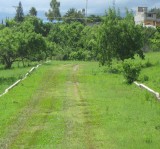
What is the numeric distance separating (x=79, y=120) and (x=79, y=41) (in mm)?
78415

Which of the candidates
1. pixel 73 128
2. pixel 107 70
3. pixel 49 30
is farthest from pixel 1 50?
pixel 49 30

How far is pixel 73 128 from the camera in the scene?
47.0 feet

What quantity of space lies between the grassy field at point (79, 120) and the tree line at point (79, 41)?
31.7 ft

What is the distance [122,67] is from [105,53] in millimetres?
12177

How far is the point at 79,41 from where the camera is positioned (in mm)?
93750

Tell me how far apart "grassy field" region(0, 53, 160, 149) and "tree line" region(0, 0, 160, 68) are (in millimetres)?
9676

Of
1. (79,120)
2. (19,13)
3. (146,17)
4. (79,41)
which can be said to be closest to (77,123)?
(79,120)

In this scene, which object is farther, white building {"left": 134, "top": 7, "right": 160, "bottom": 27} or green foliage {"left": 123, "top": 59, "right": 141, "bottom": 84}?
white building {"left": 134, "top": 7, "right": 160, "bottom": 27}

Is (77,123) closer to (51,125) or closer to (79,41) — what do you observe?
(51,125)

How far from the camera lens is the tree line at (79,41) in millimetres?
43062

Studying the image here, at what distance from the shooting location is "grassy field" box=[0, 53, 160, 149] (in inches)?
486

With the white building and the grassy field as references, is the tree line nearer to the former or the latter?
the grassy field

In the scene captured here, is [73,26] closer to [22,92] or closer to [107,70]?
[107,70]

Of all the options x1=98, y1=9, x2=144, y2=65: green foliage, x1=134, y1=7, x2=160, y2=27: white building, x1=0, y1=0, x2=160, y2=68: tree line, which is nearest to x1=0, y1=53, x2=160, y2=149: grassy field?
x1=0, y1=0, x2=160, y2=68: tree line
